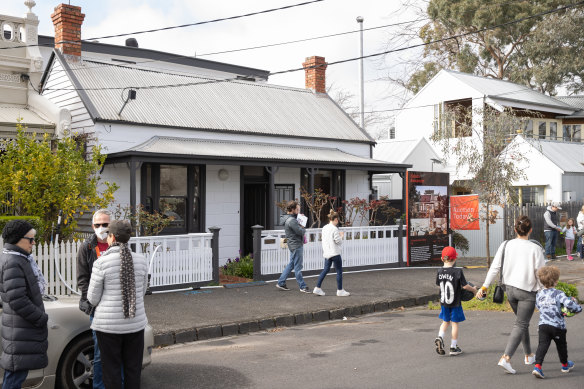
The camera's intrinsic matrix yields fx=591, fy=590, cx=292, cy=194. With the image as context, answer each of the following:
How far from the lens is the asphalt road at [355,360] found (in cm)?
600

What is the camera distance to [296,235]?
11664mm

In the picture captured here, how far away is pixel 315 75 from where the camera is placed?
21594 millimetres

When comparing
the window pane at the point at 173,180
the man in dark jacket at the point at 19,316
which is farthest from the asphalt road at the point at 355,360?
the window pane at the point at 173,180

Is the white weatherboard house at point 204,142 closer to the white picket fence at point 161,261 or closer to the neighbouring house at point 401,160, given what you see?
the white picket fence at point 161,261

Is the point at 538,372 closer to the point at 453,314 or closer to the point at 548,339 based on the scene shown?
the point at 548,339

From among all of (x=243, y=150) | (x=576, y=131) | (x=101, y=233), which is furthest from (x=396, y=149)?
(x=101, y=233)

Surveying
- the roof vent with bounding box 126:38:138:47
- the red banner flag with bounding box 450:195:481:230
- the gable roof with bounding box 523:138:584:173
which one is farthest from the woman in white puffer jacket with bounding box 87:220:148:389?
the roof vent with bounding box 126:38:138:47

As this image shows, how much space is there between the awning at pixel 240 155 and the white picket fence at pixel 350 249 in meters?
2.26

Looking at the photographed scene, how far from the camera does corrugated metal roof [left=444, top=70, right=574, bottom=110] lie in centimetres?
2764

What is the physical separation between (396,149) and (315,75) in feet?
15.6

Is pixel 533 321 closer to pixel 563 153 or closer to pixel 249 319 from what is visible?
pixel 249 319

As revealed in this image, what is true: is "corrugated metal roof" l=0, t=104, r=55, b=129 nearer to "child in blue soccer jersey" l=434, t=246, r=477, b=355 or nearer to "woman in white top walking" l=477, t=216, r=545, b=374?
"child in blue soccer jersey" l=434, t=246, r=477, b=355

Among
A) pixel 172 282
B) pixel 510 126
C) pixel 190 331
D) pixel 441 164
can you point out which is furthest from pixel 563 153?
pixel 190 331

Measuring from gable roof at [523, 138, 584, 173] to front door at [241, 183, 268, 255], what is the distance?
38.4 ft
